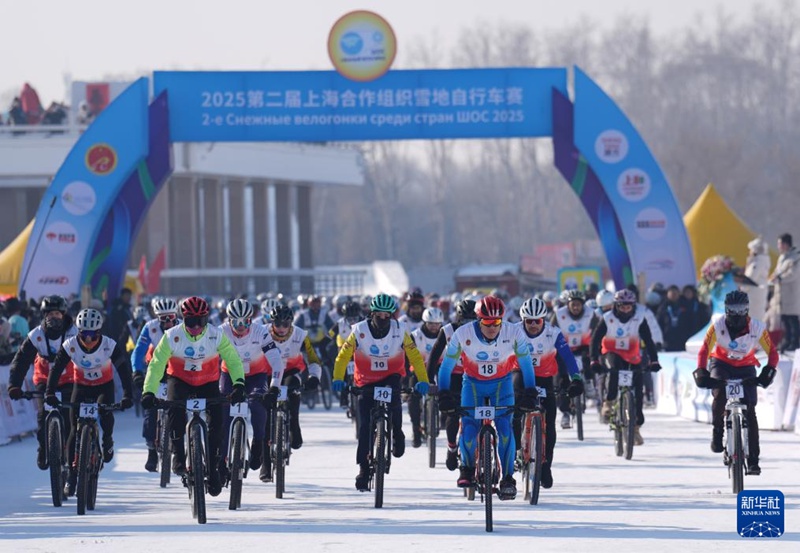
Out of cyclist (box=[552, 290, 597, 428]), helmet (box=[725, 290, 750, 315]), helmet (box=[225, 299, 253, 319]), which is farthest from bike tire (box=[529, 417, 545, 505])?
cyclist (box=[552, 290, 597, 428])

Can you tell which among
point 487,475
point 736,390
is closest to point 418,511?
point 487,475

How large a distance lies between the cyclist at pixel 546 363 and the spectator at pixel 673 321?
11.6m

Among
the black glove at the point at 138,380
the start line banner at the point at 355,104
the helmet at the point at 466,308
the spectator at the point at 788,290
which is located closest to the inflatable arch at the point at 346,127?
the start line banner at the point at 355,104

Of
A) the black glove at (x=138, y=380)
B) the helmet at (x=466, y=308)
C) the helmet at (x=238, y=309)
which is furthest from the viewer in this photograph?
the helmet at (x=466, y=308)

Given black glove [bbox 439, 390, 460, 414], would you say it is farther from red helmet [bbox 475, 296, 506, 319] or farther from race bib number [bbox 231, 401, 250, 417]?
race bib number [bbox 231, 401, 250, 417]

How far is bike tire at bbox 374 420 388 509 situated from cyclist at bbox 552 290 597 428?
281 inches

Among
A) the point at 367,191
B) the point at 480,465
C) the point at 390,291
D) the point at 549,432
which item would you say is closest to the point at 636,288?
the point at 549,432

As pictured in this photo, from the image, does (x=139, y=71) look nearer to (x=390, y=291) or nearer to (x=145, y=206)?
(x=390, y=291)

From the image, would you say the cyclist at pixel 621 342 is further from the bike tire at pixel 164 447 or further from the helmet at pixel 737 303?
the bike tire at pixel 164 447

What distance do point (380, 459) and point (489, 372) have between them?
1189mm

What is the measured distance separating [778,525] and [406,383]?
336 inches

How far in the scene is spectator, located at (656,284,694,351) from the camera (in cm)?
2761

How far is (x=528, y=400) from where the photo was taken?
1270cm

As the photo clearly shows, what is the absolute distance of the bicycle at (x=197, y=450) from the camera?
12758 mm
